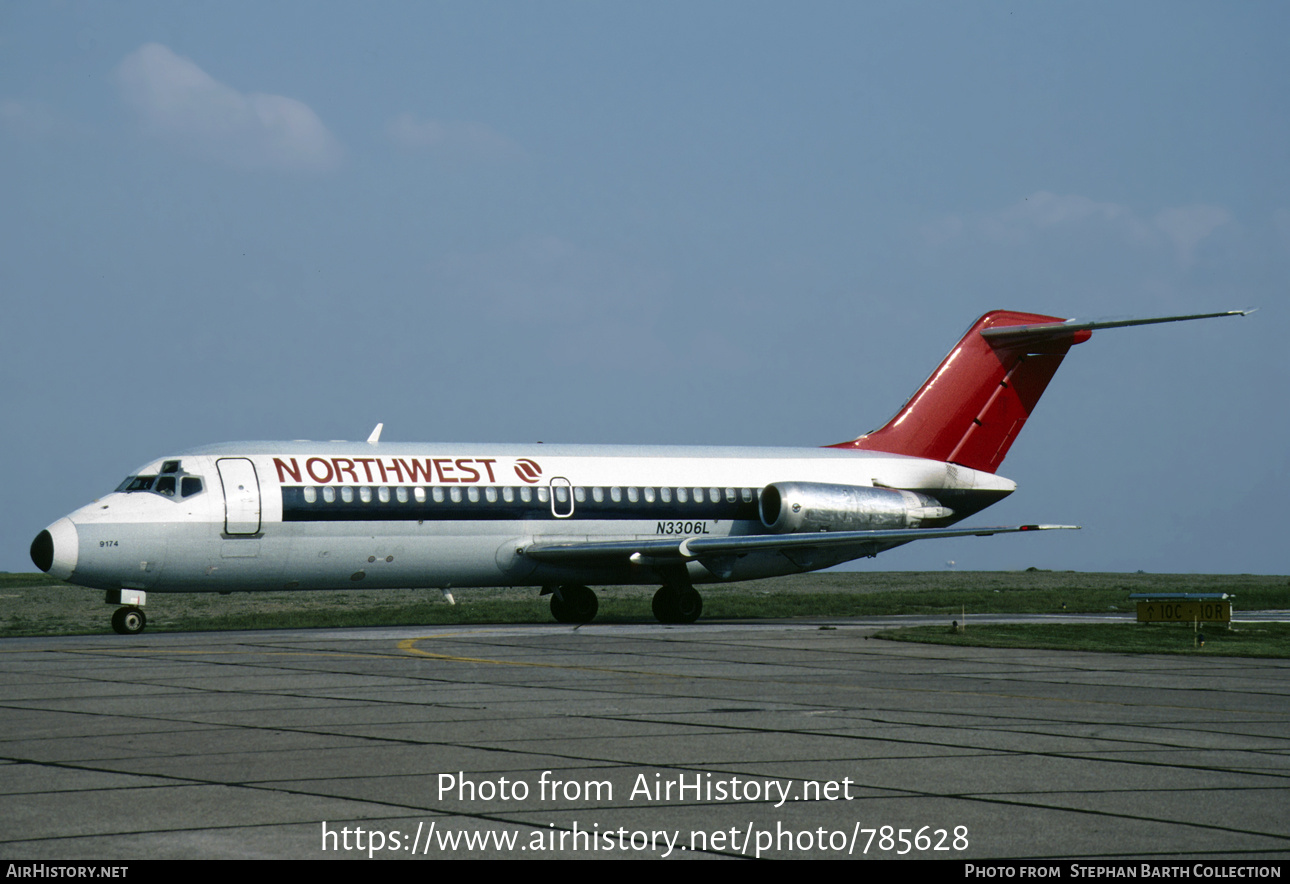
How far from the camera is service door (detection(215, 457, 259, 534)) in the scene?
93.7 ft

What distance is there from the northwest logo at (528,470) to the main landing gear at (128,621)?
327 inches

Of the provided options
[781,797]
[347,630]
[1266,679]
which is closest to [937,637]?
[1266,679]

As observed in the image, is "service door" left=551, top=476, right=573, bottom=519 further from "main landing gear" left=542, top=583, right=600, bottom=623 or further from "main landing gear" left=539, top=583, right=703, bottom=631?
"main landing gear" left=542, top=583, right=600, bottom=623

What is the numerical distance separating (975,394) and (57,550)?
22.2 metres

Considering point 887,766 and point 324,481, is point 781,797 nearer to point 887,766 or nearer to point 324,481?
point 887,766

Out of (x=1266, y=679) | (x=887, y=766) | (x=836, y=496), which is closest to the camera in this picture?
(x=887, y=766)

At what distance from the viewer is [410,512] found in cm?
3042

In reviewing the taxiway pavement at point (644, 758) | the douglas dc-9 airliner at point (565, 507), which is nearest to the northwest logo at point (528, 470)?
the douglas dc-9 airliner at point (565, 507)

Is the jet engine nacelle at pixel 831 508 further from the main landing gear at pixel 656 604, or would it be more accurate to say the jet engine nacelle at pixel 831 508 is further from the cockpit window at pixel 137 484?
the cockpit window at pixel 137 484

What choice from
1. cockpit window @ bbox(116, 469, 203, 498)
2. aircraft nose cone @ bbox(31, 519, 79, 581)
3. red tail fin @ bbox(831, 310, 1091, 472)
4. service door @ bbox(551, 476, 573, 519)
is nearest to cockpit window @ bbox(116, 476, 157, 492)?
cockpit window @ bbox(116, 469, 203, 498)

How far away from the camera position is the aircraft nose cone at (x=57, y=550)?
26906 millimetres

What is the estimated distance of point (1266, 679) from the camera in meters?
18.5

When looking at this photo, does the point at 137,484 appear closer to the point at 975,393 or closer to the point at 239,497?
the point at 239,497

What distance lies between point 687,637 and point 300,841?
59.9ft
